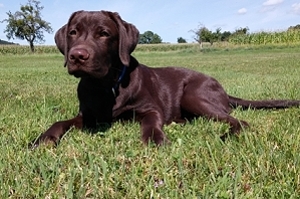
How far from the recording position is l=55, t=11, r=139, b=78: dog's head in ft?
9.69

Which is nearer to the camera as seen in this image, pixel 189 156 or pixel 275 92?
pixel 189 156

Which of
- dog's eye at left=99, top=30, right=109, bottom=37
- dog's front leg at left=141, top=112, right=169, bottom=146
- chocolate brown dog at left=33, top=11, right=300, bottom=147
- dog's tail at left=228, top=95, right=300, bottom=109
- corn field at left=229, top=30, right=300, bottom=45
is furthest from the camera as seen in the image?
corn field at left=229, top=30, right=300, bottom=45

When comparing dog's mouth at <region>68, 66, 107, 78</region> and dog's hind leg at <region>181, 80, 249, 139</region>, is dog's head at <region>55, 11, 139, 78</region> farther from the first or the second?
dog's hind leg at <region>181, 80, 249, 139</region>

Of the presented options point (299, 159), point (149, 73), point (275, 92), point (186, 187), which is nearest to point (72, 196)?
point (186, 187)

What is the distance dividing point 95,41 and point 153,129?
2.88ft

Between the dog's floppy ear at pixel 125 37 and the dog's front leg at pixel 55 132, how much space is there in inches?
27.7

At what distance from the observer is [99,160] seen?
233 centimetres

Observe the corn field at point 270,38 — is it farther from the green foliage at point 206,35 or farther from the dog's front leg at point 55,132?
the dog's front leg at point 55,132

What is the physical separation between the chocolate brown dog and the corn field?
34642mm

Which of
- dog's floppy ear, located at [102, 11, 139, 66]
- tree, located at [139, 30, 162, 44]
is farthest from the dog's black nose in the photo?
tree, located at [139, 30, 162, 44]

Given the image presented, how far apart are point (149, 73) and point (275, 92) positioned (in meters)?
2.34

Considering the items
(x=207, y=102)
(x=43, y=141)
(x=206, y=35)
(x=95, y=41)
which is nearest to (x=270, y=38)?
(x=206, y=35)

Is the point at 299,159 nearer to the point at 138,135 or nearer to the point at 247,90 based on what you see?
the point at 138,135

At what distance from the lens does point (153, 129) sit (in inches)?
123
